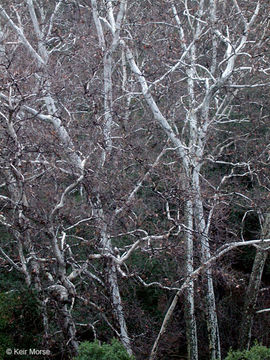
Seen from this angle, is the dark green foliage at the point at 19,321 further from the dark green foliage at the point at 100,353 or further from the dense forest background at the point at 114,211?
the dark green foliage at the point at 100,353

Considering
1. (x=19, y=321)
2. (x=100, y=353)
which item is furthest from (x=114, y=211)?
(x=100, y=353)

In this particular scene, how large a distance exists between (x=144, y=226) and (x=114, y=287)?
1.76m

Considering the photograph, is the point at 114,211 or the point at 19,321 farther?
the point at 114,211

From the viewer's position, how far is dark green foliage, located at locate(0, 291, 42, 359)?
8.88m

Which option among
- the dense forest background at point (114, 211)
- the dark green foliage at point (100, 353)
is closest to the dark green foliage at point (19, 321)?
the dense forest background at point (114, 211)

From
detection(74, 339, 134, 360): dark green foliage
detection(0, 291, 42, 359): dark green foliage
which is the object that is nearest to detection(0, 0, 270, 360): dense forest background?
detection(0, 291, 42, 359): dark green foliage

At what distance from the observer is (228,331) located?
1288 centimetres

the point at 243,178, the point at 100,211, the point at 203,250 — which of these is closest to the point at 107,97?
the point at 100,211

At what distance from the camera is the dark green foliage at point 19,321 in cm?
888

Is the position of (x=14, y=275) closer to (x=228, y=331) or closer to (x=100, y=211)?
(x=100, y=211)

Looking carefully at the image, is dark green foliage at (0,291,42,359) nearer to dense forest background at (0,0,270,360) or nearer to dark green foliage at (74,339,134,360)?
dense forest background at (0,0,270,360)

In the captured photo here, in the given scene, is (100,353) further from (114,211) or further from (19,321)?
(114,211)

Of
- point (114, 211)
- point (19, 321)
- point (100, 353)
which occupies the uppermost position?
point (114, 211)

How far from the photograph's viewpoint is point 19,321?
938 centimetres
